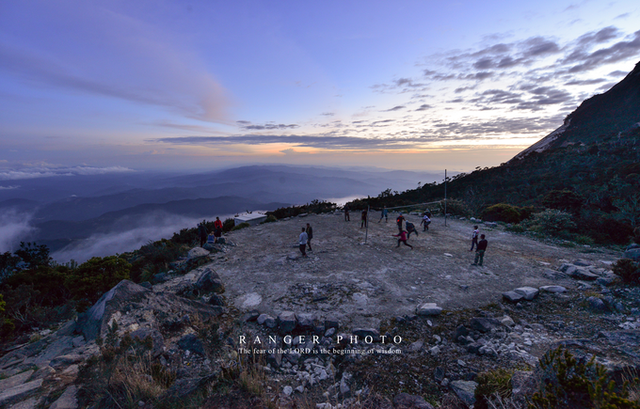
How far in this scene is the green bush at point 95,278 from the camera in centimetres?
991

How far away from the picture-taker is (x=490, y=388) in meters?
3.95

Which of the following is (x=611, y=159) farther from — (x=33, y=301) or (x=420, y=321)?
(x=33, y=301)

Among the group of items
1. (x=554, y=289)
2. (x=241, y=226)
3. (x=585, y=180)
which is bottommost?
(x=241, y=226)

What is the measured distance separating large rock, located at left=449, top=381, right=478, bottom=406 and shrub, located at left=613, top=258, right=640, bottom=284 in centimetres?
753

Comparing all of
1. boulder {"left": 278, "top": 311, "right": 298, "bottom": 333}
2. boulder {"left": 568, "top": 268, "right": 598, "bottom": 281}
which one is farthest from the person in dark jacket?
boulder {"left": 278, "top": 311, "right": 298, "bottom": 333}

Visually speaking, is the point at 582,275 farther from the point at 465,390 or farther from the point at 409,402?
the point at 409,402

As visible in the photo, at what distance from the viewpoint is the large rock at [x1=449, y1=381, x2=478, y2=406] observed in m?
4.20

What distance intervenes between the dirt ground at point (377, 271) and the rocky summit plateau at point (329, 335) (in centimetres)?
7

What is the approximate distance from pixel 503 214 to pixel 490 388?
18645 millimetres

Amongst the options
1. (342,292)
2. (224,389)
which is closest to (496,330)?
(342,292)

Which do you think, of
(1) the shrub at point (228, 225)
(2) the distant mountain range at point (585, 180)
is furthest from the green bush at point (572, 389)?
(1) the shrub at point (228, 225)

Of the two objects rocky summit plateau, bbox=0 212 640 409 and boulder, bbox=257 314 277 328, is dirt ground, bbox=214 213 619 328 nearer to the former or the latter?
rocky summit plateau, bbox=0 212 640 409

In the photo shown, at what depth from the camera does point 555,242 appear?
13.7m

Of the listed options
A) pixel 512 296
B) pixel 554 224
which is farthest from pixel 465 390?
pixel 554 224
